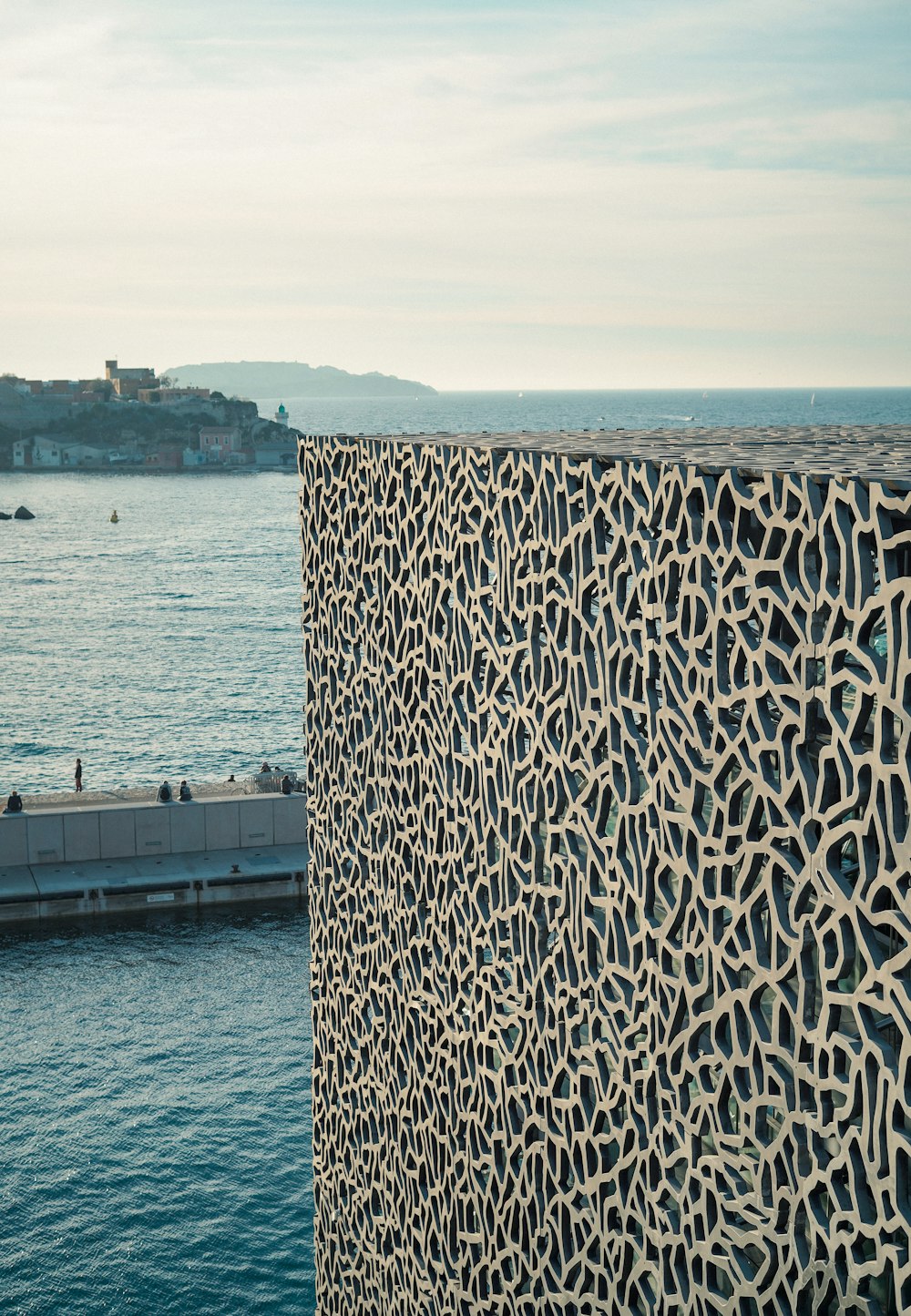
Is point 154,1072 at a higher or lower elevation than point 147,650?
lower

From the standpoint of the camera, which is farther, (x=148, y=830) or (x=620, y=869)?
(x=148, y=830)

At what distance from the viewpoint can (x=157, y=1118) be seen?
117ft

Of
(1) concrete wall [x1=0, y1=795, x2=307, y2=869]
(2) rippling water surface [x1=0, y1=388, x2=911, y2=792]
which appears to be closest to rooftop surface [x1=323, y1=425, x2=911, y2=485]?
(2) rippling water surface [x1=0, y1=388, x2=911, y2=792]

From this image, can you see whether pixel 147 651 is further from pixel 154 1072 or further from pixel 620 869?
pixel 620 869

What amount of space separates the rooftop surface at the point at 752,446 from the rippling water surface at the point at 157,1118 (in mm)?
18787

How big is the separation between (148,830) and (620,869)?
139ft

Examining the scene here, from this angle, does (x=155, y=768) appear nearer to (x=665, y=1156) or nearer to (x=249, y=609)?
(x=249, y=609)

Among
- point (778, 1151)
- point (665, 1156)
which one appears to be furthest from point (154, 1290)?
point (778, 1151)

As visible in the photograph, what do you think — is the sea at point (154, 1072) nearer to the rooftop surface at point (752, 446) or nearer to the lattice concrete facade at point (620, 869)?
the lattice concrete facade at point (620, 869)

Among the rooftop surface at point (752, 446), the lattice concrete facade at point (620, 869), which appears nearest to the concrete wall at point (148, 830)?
the lattice concrete facade at point (620, 869)

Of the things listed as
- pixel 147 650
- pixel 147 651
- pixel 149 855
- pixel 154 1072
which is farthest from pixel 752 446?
pixel 147 650

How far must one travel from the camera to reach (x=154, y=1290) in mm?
29406

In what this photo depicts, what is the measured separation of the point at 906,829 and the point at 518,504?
21.7 ft

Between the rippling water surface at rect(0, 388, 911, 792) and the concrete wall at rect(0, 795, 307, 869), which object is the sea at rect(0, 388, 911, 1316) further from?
the concrete wall at rect(0, 795, 307, 869)
